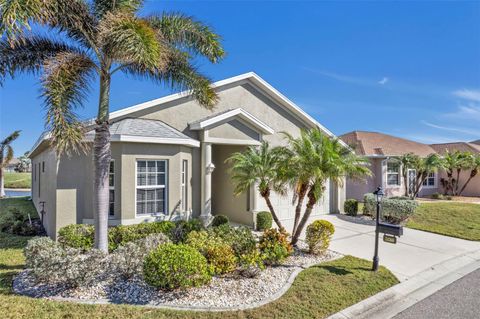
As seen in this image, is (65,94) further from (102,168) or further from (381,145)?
(381,145)

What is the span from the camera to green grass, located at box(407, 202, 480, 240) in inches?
528

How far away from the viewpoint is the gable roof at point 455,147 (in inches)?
1283

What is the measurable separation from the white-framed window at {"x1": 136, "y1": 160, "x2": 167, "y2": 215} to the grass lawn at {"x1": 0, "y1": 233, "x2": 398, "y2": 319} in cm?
397

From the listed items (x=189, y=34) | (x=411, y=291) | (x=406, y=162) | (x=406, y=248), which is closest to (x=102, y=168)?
(x=189, y=34)

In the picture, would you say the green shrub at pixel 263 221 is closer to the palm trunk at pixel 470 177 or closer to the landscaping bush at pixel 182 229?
the landscaping bush at pixel 182 229

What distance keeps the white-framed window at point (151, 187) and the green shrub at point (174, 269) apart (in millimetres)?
4554

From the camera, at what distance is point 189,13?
880 centimetres

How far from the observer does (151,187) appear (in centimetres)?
1051

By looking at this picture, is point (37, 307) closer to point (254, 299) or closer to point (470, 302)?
point (254, 299)

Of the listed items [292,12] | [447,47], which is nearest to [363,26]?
[292,12]

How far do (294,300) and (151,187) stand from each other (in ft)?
22.5

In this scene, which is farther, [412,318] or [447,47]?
[447,47]

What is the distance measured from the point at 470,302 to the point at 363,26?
11463 millimetres

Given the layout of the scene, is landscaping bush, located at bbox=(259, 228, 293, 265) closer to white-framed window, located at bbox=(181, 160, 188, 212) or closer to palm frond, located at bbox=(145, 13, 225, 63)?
white-framed window, located at bbox=(181, 160, 188, 212)
